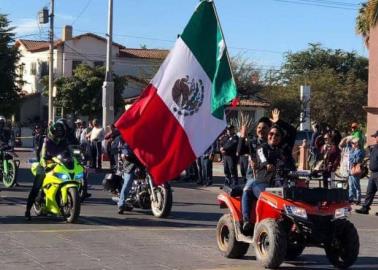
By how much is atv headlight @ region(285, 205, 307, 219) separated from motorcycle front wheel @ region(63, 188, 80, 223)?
14.7 feet

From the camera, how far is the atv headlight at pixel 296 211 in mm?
8383

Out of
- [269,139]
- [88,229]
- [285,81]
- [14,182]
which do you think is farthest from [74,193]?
[285,81]

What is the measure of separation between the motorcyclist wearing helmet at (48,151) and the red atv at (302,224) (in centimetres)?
473

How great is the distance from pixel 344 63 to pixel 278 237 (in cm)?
6622

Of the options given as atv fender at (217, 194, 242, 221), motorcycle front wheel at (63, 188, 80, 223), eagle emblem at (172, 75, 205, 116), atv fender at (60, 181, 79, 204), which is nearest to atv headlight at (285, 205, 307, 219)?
atv fender at (217, 194, 242, 221)

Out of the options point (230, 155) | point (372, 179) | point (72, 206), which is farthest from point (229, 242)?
point (230, 155)

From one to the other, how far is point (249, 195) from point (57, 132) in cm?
463

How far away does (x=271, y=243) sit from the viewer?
834cm

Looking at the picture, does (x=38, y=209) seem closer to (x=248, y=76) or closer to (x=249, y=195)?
(x=249, y=195)

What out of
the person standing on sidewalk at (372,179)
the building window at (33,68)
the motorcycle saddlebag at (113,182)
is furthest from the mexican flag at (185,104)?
the building window at (33,68)

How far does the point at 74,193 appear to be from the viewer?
39.0 feet

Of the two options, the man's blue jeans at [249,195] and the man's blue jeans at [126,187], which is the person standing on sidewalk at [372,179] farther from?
the man's blue jeans at [249,195]

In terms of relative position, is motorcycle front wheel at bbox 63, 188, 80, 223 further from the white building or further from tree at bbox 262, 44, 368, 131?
the white building

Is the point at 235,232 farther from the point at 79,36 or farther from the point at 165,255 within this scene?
the point at 79,36
